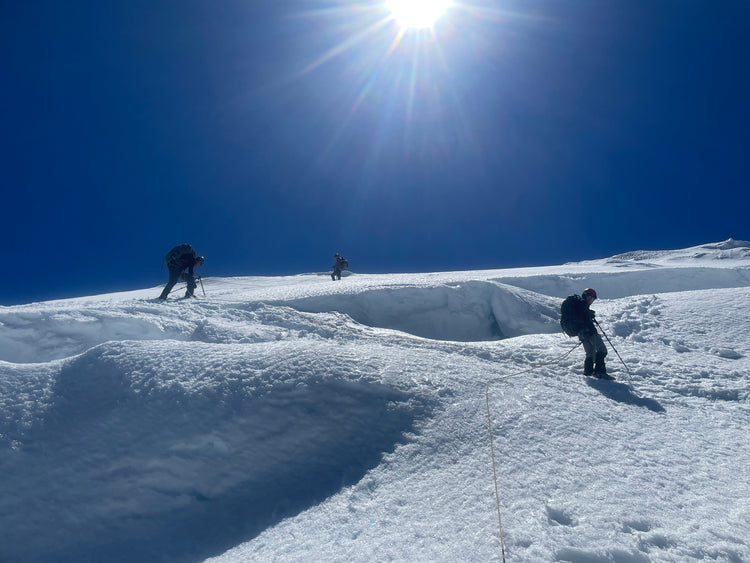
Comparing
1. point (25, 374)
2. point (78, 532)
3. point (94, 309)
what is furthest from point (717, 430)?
point (94, 309)

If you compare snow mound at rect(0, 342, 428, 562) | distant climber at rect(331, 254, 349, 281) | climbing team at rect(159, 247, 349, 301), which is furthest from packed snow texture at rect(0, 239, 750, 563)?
distant climber at rect(331, 254, 349, 281)

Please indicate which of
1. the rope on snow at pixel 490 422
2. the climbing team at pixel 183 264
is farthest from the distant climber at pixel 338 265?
the rope on snow at pixel 490 422

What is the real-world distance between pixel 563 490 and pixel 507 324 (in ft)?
28.4

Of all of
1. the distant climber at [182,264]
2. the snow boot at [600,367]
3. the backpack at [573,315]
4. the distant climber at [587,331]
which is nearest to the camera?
the snow boot at [600,367]

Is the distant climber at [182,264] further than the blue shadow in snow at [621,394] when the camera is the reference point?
Yes

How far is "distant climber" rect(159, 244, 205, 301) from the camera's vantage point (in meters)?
11.7

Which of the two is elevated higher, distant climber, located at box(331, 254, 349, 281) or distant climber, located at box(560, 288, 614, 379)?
distant climber, located at box(331, 254, 349, 281)

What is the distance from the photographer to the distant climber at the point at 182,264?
462 inches

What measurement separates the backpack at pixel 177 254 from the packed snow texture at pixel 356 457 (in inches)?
201

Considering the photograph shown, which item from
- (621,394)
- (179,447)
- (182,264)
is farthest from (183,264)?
(621,394)

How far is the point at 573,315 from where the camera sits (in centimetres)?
727

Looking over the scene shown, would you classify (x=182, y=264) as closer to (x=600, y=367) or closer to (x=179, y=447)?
(x=179, y=447)

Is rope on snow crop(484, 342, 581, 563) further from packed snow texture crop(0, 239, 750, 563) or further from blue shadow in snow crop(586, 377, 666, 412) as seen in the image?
blue shadow in snow crop(586, 377, 666, 412)

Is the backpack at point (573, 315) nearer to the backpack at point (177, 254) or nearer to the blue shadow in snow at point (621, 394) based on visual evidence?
the blue shadow in snow at point (621, 394)
